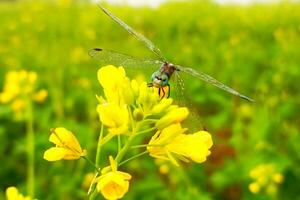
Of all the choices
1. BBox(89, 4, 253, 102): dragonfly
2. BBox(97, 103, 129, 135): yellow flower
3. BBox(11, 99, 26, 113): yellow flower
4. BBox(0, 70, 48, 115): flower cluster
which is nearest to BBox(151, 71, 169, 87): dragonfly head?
BBox(89, 4, 253, 102): dragonfly

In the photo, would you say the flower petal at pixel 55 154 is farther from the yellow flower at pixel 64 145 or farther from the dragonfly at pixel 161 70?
the dragonfly at pixel 161 70

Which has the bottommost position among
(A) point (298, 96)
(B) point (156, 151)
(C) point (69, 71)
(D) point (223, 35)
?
(D) point (223, 35)

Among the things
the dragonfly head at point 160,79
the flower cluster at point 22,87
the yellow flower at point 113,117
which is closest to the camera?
the yellow flower at point 113,117

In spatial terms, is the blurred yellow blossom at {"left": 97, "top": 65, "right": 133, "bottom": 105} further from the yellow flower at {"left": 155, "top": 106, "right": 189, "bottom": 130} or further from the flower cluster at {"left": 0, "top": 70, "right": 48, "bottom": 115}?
the flower cluster at {"left": 0, "top": 70, "right": 48, "bottom": 115}

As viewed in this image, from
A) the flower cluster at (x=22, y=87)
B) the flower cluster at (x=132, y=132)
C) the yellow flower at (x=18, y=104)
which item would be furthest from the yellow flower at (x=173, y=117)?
the yellow flower at (x=18, y=104)

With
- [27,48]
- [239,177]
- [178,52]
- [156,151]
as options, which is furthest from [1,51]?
[156,151]

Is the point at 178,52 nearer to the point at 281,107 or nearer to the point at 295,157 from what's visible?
the point at 281,107

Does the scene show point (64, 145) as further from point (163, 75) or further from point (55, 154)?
point (163, 75)
